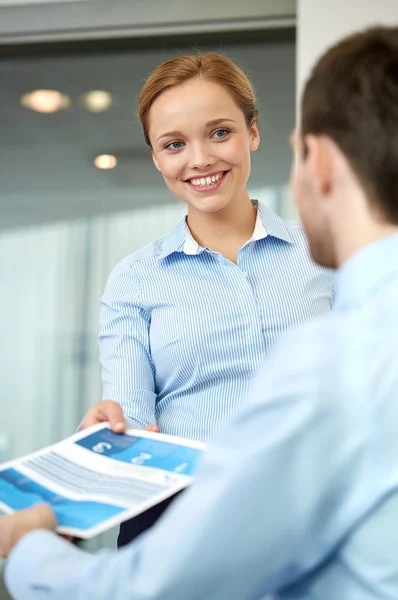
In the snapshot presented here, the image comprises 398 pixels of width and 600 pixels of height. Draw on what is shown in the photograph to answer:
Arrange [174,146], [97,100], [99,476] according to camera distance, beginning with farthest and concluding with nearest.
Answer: [97,100] → [174,146] → [99,476]

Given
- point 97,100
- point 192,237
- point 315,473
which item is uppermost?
point 97,100

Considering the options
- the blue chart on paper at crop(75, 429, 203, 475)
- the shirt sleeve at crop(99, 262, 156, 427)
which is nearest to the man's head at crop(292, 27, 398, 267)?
the blue chart on paper at crop(75, 429, 203, 475)

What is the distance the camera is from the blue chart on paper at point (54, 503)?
88 cm

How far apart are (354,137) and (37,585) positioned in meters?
0.59

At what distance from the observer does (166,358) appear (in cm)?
141

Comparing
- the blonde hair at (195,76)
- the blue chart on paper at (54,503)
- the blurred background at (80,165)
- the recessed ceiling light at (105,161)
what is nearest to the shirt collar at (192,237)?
the blonde hair at (195,76)

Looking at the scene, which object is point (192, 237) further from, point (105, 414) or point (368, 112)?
point (368, 112)

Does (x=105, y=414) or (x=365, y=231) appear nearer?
(x=365, y=231)

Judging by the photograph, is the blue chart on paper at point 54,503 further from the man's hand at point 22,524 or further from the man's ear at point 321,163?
the man's ear at point 321,163

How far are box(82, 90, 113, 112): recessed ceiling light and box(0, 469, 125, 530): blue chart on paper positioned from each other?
2.23 metres

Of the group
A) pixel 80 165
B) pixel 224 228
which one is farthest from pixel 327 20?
pixel 224 228

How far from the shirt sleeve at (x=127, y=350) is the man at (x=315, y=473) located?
2.10 ft

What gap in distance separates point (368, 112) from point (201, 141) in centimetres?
80

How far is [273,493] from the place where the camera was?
615 millimetres
